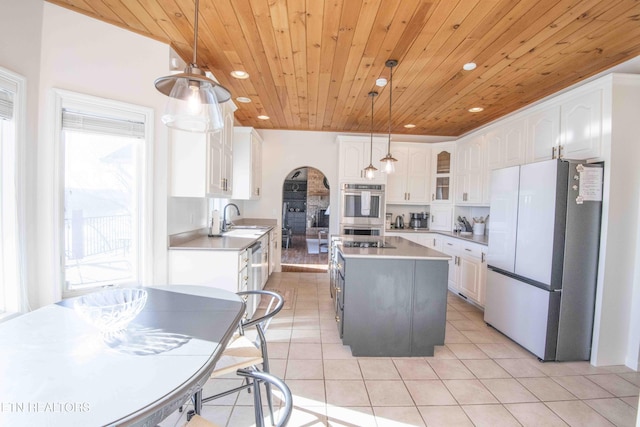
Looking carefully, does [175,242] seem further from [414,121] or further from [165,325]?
[414,121]

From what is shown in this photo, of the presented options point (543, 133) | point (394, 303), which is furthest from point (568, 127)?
point (394, 303)

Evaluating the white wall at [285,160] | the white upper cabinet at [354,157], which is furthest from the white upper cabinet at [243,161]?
the white upper cabinet at [354,157]

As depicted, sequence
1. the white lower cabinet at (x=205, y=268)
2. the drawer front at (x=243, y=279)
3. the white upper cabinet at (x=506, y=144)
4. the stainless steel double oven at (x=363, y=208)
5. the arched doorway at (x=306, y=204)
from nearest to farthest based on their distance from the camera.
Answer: the white lower cabinet at (x=205, y=268) < the drawer front at (x=243, y=279) < the white upper cabinet at (x=506, y=144) < the stainless steel double oven at (x=363, y=208) < the arched doorway at (x=306, y=204)

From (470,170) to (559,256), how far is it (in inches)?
88.2

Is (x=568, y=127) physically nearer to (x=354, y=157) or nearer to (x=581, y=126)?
(x=581, y=126)

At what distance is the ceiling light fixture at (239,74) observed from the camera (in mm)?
2852

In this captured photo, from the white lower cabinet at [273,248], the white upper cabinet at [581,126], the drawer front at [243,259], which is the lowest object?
the white lower cabinet at [273,248]

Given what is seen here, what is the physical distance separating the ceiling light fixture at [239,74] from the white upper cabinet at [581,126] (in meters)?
3.06

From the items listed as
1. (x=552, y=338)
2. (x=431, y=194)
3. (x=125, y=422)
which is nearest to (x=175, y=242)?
(x=125, y=422)

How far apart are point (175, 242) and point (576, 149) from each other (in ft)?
12.2

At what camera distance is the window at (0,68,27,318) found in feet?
5.59

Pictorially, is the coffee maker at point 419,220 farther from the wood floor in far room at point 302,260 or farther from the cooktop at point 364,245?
the cooktop at point 364,245

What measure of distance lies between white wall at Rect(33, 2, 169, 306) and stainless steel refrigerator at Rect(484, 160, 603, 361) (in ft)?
10.4

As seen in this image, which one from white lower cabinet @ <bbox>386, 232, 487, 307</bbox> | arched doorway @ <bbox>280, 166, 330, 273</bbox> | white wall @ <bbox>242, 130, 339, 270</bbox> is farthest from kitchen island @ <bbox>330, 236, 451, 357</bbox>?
arched doorway @ <bbox>280, 166, 330, 273</bbox>
